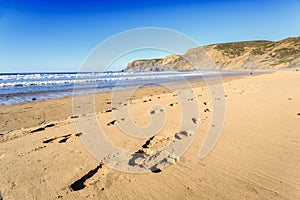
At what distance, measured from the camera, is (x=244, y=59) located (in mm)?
75438

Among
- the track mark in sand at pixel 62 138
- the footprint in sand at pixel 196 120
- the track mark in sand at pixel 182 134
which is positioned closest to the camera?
the track mark in sand at pixel 182 134

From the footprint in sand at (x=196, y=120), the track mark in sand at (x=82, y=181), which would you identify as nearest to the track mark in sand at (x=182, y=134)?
the footprint in sand at (x=196, y=120)

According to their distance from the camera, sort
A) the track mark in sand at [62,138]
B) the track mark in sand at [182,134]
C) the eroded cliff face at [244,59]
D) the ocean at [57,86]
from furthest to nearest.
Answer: the eroded cliff face at [244,59] → the ocean at [57,86] → the track mark in sand at [62,138] → the track mark in sand at [182,134]

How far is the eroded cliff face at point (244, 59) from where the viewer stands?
2015 inches

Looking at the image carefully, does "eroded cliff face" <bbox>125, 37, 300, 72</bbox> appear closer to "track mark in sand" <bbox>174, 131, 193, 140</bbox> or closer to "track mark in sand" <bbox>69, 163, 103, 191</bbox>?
"track mark in sand" <bbox>174, 131, 193, 140</bbox>

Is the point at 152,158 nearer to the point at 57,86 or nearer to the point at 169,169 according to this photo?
the point at 169,169

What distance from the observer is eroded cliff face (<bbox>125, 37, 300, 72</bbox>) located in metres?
51.2

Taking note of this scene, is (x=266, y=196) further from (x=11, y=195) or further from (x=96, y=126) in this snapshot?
(x=96, y=126)

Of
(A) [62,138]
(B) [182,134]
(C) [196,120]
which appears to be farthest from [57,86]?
(B) [182,134]

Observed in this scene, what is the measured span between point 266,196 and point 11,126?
6.63 meters

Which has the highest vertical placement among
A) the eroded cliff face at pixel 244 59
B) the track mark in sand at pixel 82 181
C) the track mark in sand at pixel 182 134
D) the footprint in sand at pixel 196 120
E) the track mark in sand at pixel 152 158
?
the eroded cliff face at pixel 244 59

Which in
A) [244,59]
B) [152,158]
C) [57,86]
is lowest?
[57,86]

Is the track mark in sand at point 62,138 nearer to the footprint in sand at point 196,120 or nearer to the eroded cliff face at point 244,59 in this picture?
the footprint in sand at point 196,120

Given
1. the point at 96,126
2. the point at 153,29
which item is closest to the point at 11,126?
the point at 96,126
